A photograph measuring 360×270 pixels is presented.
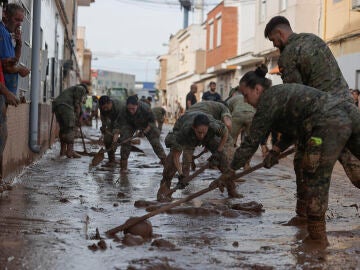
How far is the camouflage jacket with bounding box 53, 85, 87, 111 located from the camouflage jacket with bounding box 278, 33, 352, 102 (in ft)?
26.1

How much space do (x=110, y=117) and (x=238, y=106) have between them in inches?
91.6

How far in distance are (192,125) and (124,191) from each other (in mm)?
1423

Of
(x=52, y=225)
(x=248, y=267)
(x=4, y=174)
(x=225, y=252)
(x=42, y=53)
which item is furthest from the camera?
(x=42, y=53)

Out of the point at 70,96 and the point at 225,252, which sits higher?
the point at 70,96

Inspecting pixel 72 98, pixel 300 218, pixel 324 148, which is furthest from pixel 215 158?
pixel 72 98

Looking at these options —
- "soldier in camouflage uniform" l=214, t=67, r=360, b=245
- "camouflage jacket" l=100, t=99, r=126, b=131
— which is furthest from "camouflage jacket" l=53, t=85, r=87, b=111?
"soldier in camouflage uniform" l=214, t=67, r=360, b=245

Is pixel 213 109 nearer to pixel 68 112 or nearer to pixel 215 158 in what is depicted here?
pixel 215 158

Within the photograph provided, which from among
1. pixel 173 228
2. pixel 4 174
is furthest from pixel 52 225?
pixel 4 174

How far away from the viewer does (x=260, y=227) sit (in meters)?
5.90

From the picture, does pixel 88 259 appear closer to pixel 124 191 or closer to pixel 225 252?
pixel 225 252

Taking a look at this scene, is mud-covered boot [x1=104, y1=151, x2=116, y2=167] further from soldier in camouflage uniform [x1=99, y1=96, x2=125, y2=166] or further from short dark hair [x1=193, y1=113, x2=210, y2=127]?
short dark hair [x1=193, y1=113, x2=210, y2=127]

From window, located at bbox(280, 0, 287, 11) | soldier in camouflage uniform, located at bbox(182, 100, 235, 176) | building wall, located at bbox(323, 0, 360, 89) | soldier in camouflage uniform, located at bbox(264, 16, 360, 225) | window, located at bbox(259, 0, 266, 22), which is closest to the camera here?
soldier in camouflage uniform, located at bbox(264, 16, 360, 225)

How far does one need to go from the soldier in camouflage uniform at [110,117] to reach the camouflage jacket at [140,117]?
0.27 meters

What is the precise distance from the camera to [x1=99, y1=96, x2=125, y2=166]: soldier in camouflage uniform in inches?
474
